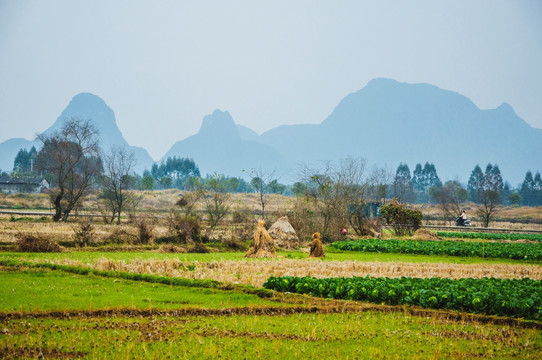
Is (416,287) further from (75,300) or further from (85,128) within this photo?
(85,128)

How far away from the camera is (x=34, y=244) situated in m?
23.0

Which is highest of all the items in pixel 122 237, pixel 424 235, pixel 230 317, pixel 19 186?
pixel 19 186

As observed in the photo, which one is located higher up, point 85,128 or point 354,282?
point 85,128

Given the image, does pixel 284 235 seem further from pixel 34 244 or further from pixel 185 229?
pixel 34 244

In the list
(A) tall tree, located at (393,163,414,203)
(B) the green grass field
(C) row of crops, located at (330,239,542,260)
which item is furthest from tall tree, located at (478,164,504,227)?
(B) the green grass field

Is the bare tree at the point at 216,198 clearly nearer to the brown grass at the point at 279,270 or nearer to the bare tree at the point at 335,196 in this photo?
the bare tree at the point at 335,196

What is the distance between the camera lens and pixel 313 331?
9.75m

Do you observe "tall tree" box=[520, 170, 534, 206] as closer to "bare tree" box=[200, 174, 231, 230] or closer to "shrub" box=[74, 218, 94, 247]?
"bare tree" box=[200, 174, 231, 230]

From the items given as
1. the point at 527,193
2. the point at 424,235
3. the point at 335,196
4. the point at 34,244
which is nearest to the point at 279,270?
the point at 34,244

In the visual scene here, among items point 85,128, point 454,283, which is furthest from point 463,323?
point 85,128

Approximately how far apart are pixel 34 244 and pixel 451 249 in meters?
23.6

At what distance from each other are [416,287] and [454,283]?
1502mm

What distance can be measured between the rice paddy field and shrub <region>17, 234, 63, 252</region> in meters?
5.02

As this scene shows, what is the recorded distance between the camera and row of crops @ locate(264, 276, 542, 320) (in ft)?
39.8
